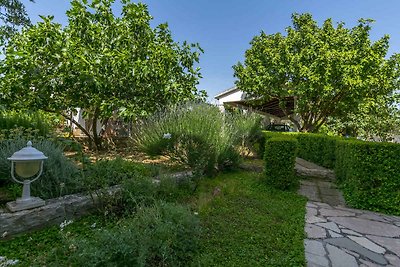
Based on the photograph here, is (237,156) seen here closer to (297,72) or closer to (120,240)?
(120,240)

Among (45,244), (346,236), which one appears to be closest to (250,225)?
(346,236)

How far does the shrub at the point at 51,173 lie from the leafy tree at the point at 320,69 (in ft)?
33.3

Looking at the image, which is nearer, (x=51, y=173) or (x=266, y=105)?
(x=51, y=173)

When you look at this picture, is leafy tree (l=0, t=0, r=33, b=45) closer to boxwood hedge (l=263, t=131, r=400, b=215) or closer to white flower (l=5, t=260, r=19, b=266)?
white flower (l=5, t=260, r=19, b=266)

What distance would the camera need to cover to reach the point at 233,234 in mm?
2727

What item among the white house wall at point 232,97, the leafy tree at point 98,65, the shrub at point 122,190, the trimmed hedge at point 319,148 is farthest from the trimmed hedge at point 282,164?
the white house wall at point 232,97

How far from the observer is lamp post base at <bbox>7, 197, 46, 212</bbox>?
258cm

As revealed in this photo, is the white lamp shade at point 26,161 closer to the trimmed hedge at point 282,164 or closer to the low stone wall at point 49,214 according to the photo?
the low stone wall at point 49,214

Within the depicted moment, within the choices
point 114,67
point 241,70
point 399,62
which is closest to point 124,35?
point 114,67

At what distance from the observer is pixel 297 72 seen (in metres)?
11.2

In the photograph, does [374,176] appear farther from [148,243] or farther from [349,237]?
[148,243]

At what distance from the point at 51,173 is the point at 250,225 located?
2743 millimetres

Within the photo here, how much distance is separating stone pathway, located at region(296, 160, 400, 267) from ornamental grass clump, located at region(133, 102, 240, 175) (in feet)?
6.56

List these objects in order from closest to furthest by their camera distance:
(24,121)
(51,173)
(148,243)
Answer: (148,243) < (51,173) < (24,121)
